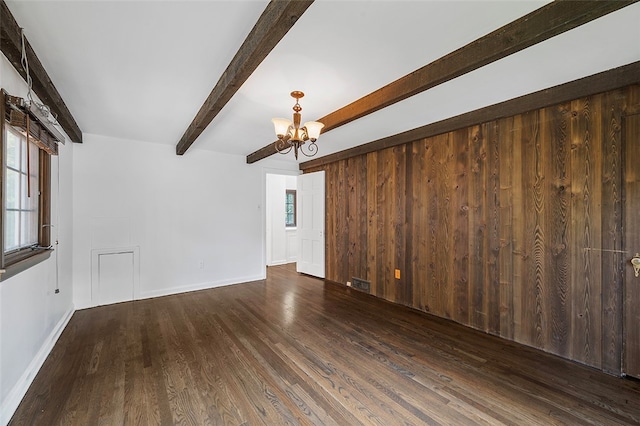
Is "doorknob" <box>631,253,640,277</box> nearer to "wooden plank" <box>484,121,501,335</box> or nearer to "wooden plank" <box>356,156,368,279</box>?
"wooden plank" <box>484,121,501,335</box>

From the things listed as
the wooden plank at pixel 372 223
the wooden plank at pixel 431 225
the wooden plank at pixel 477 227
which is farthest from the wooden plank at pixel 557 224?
the wooden plank at pixel 372 223

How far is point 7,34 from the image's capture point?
1.49 m

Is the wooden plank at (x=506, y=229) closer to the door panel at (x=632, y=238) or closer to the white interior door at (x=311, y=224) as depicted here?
the door panel at (x=632, y=238)

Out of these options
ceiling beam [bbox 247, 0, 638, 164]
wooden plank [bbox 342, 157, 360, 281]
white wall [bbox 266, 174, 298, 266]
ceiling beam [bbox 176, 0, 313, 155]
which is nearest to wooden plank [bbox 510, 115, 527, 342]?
ceiling beam [bbox 247, 0, 638, 164]

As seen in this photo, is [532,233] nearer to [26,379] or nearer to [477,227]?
[477,227]

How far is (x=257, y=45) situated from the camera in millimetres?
1548

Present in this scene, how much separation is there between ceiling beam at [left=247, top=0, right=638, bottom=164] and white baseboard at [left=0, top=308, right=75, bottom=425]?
3.27 metres

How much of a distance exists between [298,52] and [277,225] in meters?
5.17

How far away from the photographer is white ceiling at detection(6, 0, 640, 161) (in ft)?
4.81

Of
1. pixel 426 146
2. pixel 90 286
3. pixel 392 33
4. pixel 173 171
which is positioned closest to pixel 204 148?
pixel 173 171

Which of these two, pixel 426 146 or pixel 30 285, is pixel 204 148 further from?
pixel 426 146

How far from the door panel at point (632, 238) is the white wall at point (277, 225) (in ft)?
18.5

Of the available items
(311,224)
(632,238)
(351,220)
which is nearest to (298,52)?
(632,238)

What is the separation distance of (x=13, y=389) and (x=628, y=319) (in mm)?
4377
